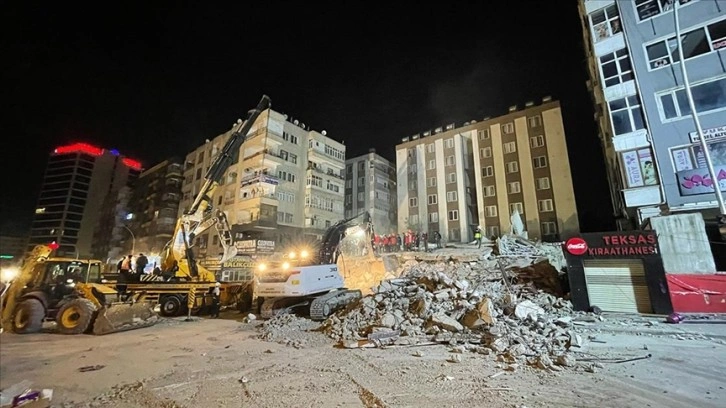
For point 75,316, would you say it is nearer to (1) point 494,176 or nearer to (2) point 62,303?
(2) point 62,303

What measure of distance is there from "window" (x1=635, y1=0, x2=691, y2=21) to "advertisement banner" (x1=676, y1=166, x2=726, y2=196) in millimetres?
9764

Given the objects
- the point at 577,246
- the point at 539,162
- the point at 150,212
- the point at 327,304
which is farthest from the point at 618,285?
the point at 150,212

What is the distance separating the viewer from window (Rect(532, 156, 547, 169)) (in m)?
35.0

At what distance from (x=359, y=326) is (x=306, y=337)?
5.59 ft

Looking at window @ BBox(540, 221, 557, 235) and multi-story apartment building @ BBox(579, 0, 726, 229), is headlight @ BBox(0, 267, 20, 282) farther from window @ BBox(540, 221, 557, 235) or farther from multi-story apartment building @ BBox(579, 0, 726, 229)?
window @ BBox(540, 221, 557, 235)

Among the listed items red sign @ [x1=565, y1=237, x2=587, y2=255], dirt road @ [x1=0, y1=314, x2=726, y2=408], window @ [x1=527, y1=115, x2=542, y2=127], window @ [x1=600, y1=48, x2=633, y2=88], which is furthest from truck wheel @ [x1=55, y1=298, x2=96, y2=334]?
window @ [x1=527, y1=115, x2=542, y2=127]

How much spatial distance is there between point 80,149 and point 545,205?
5022 inches

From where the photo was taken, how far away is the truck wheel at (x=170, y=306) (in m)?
14.2

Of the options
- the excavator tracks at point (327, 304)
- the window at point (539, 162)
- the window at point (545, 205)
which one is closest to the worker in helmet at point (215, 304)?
the excavator tracks at point (327, 304)

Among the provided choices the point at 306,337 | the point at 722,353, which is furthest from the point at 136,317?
the point at 722,353

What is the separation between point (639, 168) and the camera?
1642 cm

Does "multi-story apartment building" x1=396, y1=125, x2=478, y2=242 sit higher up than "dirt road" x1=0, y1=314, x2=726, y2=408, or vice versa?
"multi-story apartment building" x1=396, y1=125, x2=478, y2=242

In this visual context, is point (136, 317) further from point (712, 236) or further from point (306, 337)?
point (712, 236)

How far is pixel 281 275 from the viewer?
1248 cm
